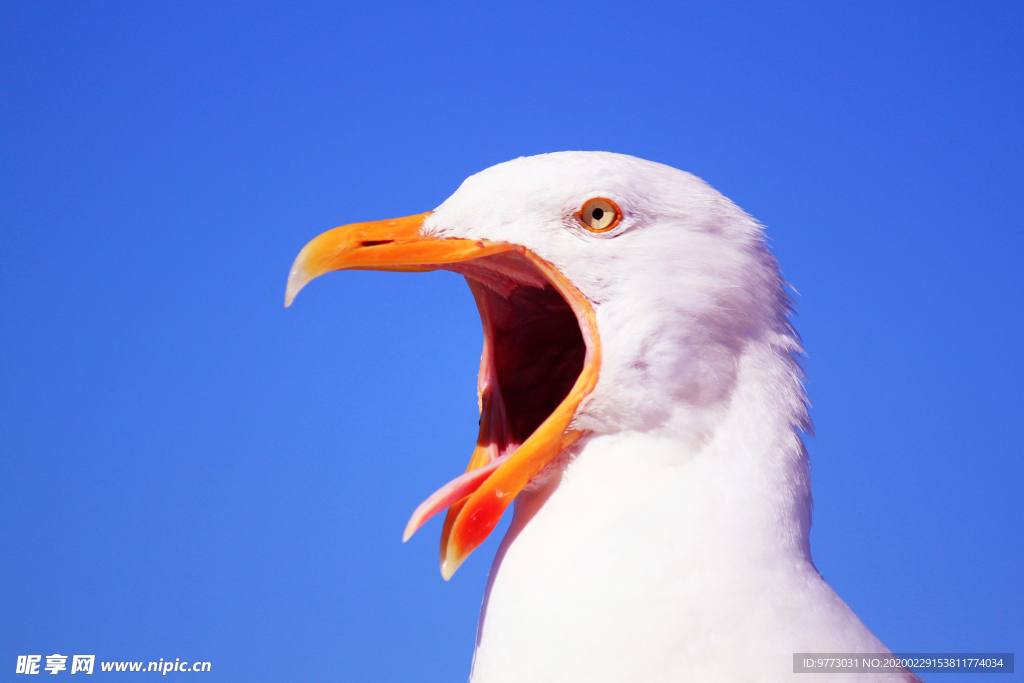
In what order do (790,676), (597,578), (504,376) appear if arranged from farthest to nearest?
(504,376)
(597,578)
(790,676)

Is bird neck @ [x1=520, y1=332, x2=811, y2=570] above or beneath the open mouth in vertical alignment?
beneath

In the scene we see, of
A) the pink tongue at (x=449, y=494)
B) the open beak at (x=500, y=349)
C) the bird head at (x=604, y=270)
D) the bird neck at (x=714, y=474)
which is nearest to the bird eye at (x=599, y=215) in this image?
the bird head at (x=604, y=270)

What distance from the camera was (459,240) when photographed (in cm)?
209

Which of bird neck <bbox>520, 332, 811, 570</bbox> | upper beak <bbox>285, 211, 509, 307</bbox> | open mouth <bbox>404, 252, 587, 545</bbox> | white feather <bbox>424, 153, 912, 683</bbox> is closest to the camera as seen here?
white feather <bbox>424, 153, 912, 683</bbox>

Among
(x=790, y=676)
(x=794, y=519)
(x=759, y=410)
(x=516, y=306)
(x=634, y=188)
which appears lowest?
(x=790, y=676)

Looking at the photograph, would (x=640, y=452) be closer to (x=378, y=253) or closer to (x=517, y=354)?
(x=517, y=354)

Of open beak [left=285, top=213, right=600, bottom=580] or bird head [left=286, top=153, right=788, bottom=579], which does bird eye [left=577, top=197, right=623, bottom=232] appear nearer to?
bird head [left=286, top=153, right=788, bottom=579]

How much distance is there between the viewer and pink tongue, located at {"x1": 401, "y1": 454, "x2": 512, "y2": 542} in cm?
198

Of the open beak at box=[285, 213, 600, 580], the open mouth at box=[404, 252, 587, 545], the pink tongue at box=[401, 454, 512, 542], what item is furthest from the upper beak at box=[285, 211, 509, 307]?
the pink tongue at box=[401, 454, 512, 542]

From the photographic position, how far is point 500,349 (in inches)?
104

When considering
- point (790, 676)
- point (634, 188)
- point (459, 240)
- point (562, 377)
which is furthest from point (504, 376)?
point (790, 676)

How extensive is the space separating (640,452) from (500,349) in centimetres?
84

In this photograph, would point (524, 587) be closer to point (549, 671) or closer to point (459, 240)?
point (549, 671)

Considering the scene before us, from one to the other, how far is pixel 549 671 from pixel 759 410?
2.93 feet
